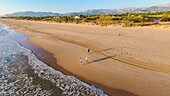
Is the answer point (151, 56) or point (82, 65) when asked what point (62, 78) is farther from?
point (151, 56)

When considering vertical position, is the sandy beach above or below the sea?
above

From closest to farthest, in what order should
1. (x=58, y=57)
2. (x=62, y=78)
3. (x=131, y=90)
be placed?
(x=131, y=90) → (x=62, y=78) → (x=58, y=57)

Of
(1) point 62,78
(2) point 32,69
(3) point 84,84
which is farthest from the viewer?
(2) point 32,69

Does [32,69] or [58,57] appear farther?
[58,57]

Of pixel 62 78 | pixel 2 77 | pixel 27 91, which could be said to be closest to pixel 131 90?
pixel 62 78

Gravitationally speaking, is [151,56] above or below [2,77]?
above

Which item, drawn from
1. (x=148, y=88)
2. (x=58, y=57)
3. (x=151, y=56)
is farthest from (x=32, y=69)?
(x=151, y=56)

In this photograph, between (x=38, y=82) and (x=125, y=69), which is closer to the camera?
(x=38, y=82)

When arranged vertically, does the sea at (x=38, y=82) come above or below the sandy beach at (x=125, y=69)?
below

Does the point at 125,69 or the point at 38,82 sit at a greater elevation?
the point at 125,69

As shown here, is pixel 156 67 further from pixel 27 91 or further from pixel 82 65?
pixel 27 91
